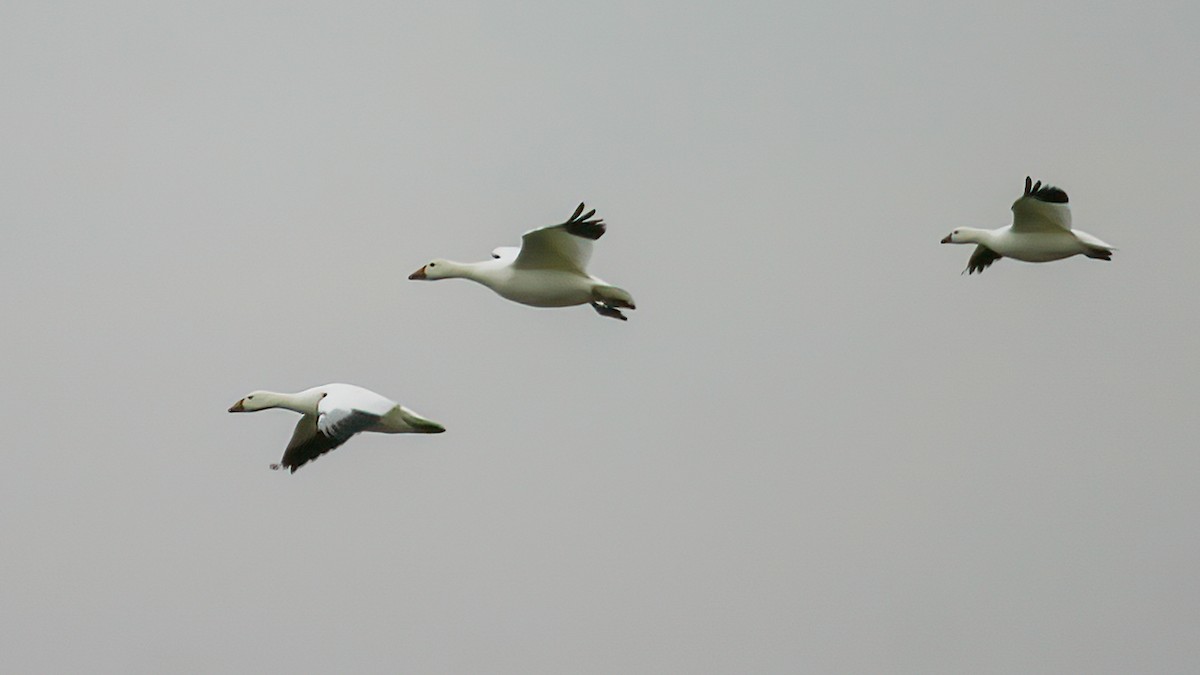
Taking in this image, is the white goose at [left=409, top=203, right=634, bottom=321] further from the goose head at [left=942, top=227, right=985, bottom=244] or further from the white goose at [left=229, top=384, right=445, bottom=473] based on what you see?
the goose head at [left=942, top=227, right=985, bottom=244]

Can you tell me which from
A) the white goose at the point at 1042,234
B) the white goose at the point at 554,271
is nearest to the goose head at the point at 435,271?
the white goose at the point at 554,271

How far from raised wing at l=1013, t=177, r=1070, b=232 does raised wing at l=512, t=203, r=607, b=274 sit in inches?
215

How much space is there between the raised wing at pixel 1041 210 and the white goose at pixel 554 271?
5.22 meters

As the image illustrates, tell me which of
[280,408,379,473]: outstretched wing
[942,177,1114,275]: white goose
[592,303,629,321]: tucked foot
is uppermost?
[942,177,1114,275]: white goose

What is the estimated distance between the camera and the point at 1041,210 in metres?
21.2

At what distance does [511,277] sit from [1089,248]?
6988mm

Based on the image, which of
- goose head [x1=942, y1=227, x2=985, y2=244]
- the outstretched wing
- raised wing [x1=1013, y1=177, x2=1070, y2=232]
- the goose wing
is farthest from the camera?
goose head [x1=942, y1=227, x2=985, y2=244]

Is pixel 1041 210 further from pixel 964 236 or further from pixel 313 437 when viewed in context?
pixel 313 437

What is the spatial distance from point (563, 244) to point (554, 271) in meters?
0.38

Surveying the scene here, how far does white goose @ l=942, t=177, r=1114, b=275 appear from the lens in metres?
20.9

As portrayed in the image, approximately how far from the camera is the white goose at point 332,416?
16812 mm

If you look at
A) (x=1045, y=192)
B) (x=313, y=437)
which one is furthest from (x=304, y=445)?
(x=1045, y=192)

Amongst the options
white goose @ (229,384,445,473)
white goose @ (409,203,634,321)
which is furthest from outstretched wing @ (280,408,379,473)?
white goose @ (409,203,634,321)

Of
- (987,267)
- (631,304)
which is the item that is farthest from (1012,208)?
(631,304)
